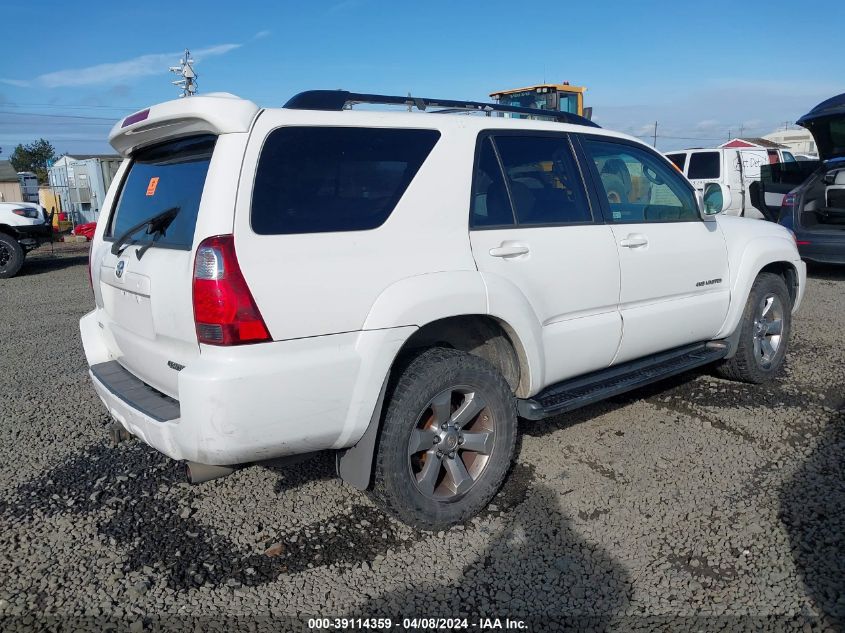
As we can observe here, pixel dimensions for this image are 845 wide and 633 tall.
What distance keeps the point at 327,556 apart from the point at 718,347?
3116 mm

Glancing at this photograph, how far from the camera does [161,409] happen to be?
2.87m

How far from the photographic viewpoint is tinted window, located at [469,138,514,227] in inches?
129

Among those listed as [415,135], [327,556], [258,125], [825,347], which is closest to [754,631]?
[327,556]

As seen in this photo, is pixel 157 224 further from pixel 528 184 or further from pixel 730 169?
pixel 730 169

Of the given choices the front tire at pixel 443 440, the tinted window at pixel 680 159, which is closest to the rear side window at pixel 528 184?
the front tire at pixel 443 440

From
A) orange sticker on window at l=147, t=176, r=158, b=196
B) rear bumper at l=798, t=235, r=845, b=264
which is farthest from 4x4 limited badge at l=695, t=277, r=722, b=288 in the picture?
rear bumper at l=798, t=235, r=845, b=264

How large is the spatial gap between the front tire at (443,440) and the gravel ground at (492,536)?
17 cm

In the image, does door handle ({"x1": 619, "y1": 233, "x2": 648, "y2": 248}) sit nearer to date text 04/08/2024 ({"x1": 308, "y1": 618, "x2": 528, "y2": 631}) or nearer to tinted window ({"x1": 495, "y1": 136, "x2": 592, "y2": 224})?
tinted window ({"x1": 495, "y1": 136, "x2": 592, "y2": 224})

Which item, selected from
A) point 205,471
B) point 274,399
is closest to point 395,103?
point 274,399

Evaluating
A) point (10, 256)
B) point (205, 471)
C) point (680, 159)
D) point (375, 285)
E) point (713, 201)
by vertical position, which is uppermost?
point (680, 159)

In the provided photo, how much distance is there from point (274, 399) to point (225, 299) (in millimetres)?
422

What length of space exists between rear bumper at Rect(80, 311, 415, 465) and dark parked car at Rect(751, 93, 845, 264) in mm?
7822

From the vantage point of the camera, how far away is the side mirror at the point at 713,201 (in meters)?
4.52

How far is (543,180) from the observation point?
3682mm
